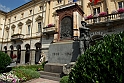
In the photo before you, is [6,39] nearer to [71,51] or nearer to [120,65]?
[71,51]

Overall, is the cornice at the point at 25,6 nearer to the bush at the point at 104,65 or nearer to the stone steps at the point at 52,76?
the stone steps at the point at 52,76

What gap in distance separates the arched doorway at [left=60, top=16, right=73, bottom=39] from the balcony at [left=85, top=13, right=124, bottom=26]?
809 centimetres

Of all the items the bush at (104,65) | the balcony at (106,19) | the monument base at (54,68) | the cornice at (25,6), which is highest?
the cornice at (25,6)

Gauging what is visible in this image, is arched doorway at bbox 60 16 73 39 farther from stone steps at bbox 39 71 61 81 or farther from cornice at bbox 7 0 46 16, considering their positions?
cornice at bbox 7 0 46 16

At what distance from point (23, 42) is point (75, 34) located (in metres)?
21.5

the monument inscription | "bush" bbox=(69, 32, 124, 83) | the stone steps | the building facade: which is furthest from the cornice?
"bush" bbox=(69, 32, 124, 83)

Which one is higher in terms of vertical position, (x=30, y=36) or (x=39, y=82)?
(x=30, y=36)

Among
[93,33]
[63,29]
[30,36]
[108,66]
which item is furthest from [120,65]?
[30,36]

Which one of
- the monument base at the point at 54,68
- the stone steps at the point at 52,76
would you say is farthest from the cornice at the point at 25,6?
the stone steps at the point at 52,76

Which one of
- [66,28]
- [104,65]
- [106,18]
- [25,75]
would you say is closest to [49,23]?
[106,18]

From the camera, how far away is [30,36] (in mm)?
26281

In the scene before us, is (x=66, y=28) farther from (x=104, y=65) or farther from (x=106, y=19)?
(x=106, y=19)

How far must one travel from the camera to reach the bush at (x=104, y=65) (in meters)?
1.99

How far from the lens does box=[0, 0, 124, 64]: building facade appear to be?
9.55 metres
